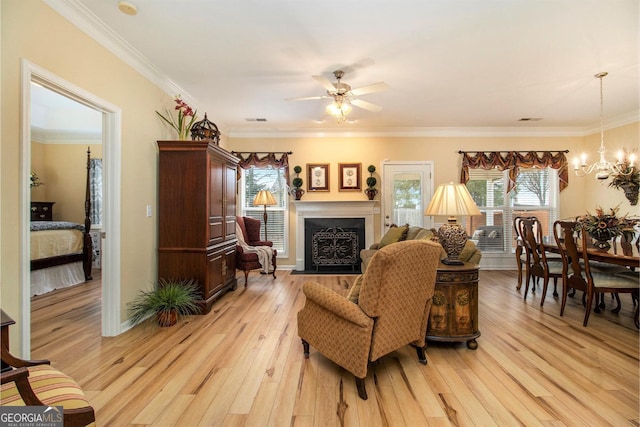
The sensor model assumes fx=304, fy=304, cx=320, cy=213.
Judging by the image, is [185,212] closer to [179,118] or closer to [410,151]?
[179,118]

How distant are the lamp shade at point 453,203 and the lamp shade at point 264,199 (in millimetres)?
3309

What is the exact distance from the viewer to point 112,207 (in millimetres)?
2789

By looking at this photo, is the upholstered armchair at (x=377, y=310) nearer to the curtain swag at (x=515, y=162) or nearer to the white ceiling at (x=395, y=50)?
the white ceiling at (x=395, y=50)

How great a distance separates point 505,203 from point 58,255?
7493mm

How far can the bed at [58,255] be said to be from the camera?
4094 mm

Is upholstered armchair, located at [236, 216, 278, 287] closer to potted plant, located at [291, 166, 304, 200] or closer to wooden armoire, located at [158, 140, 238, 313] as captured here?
potted plant, located at [291, 166, 304, 200]

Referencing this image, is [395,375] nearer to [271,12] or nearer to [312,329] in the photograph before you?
[312,329]

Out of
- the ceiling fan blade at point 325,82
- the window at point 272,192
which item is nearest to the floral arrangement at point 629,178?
the ceiling fan blade at point 325,82

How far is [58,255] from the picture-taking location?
441cm

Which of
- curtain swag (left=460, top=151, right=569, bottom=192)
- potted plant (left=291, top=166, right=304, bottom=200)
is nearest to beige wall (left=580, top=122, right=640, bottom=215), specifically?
curtain swag (left=460, top=151, right=569, bottom=192)

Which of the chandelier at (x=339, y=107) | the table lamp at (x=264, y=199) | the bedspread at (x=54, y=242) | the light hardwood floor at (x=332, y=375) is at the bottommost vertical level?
the light hardwood floor at (x=332, y=375)

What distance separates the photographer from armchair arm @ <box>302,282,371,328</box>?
187 centimetres

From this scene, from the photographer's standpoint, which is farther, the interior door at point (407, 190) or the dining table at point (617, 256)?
the interior door at point (407, 190)

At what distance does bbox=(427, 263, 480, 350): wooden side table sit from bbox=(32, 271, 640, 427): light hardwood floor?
15 cm
